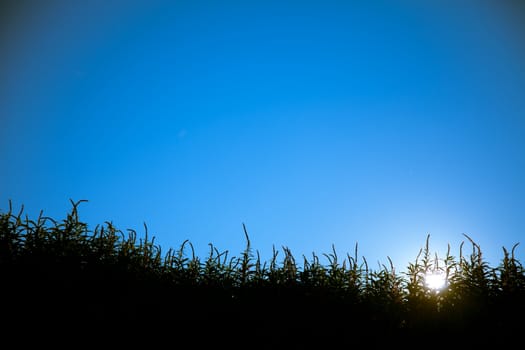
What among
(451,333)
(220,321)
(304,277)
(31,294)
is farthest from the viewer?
(304,277)

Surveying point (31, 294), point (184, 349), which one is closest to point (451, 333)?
point (184, 349)

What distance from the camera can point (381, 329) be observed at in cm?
471

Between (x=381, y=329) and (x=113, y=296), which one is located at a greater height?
(x=113, y=296)

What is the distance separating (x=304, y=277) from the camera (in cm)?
523

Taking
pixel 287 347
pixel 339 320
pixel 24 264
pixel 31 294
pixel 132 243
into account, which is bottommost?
pixel 287 347

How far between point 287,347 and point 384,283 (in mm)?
1784

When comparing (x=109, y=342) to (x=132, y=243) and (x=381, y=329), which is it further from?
(x=381, y=329)

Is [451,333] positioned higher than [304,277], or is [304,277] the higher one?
[304,277]

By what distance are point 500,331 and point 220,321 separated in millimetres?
3864

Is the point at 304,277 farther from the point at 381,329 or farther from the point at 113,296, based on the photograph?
the point at 113,296

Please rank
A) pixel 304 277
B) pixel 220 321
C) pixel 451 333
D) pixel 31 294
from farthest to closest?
pixel 304 277
pixel 220 321
pixel 451 333
pixel 31 294

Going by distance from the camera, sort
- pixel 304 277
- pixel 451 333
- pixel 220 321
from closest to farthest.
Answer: pixel 451 333 < pixel 220 321 < pixel 304 277

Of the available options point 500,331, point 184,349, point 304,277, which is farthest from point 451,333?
point 184,349

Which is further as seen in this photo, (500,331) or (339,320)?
(339,320)
